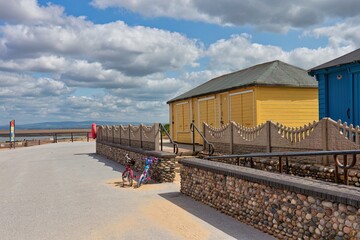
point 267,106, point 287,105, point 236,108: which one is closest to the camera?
point 267,106

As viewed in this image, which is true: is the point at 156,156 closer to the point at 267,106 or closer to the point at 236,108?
the point at 236,108

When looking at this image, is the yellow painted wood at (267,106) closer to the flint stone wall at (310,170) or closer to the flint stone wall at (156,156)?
the flint stone wall at (156,156)

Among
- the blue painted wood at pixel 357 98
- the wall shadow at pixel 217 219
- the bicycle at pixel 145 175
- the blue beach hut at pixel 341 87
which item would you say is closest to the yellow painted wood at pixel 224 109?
the blue beach hut at pixel 341 87

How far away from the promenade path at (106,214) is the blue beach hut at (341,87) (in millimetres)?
5757

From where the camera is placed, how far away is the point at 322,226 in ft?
18.0

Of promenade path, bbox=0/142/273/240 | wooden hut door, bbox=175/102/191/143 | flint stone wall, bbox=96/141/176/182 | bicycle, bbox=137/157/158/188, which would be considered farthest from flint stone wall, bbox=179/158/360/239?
wooden hut door, bbox=175/102/191/143

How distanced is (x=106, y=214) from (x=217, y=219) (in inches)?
106

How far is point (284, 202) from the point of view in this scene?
6359 millimetres

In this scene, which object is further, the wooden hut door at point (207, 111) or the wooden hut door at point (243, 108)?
the wooden hut door at point (207, 111)

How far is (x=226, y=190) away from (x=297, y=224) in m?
2.53

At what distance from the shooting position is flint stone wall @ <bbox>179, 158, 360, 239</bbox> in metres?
5.14

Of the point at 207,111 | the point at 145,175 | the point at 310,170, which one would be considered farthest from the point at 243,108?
the point at 310,170

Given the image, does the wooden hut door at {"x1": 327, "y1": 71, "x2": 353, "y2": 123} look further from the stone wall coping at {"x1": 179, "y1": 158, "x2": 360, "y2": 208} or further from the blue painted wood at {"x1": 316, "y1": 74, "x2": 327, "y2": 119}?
the stone wall coping at {"x1": 179, "y1": 158, "x2": 360, "y2": 208}

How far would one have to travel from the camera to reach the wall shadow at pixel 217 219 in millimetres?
6825
